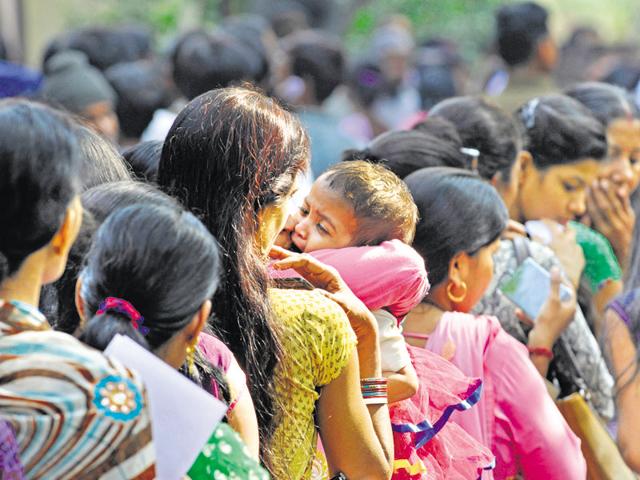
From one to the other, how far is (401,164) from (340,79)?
125 inches

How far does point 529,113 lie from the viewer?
4.13 metres

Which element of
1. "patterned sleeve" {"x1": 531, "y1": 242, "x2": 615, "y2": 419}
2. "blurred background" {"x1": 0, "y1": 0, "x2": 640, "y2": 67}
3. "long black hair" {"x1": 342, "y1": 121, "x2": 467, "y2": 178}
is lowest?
"blurred background" {"x1": 0, "y1": 0, "x2": 640, "y2": 67}

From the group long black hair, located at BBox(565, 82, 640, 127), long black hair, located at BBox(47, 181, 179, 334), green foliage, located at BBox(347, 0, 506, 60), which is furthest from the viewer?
green foliage, located at BBox(347, 0, 506, 60)

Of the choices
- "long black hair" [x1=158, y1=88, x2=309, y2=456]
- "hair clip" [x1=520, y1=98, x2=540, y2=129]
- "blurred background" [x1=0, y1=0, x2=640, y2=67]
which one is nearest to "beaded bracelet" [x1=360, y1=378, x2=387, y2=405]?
"long black hair" [x1=158, y1=88, x2=309, y2=456]

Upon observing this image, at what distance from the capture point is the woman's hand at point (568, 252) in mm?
3771

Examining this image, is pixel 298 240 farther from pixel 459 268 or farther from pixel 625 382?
pixel 625 382

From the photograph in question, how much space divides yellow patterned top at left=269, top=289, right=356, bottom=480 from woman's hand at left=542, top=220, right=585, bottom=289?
169 centimetres

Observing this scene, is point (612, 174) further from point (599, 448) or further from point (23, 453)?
point (23, 453)

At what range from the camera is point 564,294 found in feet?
11.0

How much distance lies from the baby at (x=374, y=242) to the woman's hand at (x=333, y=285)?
0.25 ft

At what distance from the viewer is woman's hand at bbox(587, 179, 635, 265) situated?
4.32 meters

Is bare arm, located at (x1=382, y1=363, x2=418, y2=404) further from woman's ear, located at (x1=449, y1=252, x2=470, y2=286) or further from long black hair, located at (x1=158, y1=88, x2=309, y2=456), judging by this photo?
woman's ear, located at (x1=449, y1=252, x2=470, y2=286)

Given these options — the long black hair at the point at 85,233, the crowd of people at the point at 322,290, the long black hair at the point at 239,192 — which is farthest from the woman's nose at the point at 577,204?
the long black hair at the point at 85,233

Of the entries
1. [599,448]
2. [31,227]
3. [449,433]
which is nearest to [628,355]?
[599,448]
